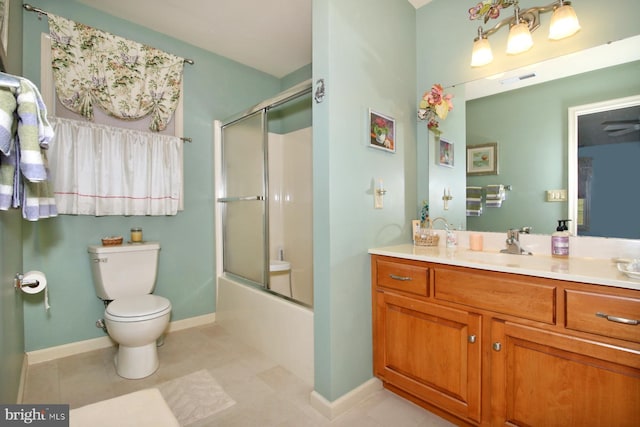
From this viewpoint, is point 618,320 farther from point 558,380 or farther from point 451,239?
point 451,239

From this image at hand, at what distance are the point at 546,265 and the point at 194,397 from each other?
1.98 meters

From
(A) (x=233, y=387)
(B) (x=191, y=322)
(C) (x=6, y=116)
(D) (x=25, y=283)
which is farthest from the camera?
(B) (x=191, y=322)

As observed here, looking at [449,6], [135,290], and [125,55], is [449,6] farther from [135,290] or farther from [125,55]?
[135,290]

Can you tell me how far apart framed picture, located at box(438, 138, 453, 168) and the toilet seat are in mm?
2153

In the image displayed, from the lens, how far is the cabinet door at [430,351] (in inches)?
55.3

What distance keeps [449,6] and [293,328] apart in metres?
2.45

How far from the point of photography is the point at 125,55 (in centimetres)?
233

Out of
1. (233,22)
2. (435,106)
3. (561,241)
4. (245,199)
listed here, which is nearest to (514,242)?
(561,241)

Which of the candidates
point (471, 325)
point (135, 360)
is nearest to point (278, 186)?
point (135, 360)

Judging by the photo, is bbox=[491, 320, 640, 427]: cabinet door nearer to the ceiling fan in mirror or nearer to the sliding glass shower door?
the ceiling fan in mirror

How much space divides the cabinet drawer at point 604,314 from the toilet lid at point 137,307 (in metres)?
2.17

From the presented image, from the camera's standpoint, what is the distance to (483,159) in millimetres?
1893

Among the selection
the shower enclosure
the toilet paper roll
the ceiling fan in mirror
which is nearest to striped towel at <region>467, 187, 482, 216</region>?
the ceiling fan in mirror

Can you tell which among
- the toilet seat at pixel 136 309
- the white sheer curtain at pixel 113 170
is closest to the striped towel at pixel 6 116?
the toilet seat at pixel 136 309
